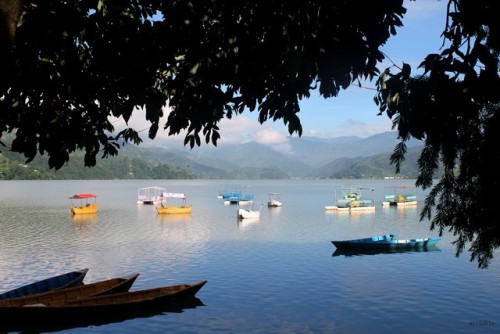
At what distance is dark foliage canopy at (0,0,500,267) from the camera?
4891 millimetres

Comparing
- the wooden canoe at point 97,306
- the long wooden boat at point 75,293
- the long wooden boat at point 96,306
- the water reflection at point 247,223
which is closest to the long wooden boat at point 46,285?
the long wooden boat at point 75,293

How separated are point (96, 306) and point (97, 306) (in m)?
0.05

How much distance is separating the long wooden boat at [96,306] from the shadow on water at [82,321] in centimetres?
6

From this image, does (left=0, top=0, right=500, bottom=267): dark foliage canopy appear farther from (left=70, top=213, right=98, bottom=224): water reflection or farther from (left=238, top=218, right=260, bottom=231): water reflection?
(left=70, top=213, right=98, bottom=224): water reflection

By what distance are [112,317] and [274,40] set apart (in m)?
22.0

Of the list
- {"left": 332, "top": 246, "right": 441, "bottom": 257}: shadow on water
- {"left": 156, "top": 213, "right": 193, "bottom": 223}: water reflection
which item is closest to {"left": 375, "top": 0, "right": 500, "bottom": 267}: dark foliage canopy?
{"left": 332, "top": 246, "right": 441, "bottom": 257}: shadow on water

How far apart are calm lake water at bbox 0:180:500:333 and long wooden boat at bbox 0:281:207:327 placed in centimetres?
76

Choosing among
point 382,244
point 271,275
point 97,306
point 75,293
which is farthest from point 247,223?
point 97,306

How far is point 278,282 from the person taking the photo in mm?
31484

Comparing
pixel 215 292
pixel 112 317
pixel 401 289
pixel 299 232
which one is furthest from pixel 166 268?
pixel 299 232

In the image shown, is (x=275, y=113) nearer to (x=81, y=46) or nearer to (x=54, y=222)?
(x=81, y=46)

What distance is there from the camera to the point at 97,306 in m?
23.5

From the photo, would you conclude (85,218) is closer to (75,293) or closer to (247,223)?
(247,223)

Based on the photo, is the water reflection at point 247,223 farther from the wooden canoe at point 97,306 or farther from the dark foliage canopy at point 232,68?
the dark foliage canopy at point 232,68
